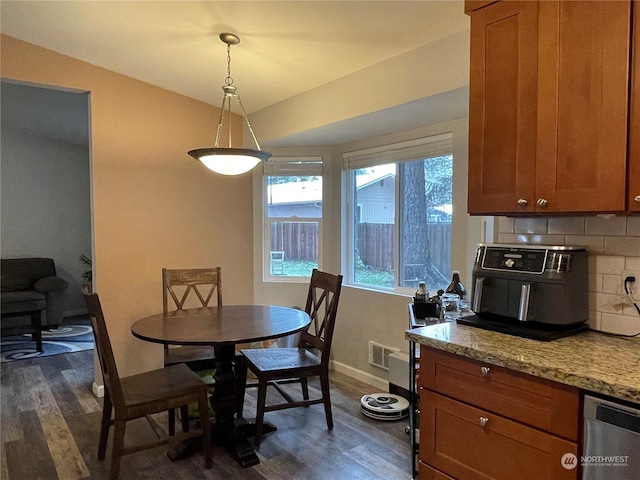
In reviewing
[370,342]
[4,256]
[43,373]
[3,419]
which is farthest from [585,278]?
[4,256]

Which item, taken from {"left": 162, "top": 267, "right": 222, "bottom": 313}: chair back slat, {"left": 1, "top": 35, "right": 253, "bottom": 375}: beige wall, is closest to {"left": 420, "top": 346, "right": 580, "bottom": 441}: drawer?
{"left": 162, "top": 267, "right": 222, "bottom": 313}: chair back slat

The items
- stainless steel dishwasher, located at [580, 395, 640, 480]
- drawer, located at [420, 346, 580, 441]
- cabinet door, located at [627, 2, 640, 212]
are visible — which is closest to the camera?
stainless steel dishwasher, located at [580, 395, 640, 480]

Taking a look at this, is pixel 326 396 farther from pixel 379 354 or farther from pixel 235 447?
pixel 379 354

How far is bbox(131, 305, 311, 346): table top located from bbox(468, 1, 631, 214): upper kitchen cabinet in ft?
4.12

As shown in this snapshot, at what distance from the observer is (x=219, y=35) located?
263cm

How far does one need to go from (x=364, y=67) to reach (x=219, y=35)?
0.91 meters

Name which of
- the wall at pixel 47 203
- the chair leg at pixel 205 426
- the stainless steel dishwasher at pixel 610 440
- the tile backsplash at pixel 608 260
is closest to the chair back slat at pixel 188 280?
the chair leg at pixel 205 426

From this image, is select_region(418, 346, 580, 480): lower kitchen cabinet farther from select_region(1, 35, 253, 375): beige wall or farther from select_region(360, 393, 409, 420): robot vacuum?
select_region(1, 35, 253, 375): beige wall

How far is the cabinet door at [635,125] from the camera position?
4.81 ft

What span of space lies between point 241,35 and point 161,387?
2.04 metres

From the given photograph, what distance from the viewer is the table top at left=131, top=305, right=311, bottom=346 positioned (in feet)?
7.61

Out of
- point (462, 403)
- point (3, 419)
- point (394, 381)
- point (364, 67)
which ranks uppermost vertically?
point (364, 67)

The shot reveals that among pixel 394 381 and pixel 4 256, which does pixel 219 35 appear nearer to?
pixel 394 381

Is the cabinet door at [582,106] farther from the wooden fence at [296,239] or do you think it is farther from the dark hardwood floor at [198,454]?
the wooden fence at [296,239]
